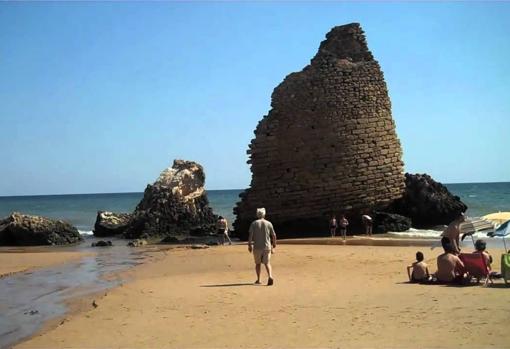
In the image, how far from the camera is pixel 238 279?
10320 mm

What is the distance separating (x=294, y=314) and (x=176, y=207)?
20.0 meters

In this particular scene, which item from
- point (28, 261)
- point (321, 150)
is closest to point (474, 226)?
point (321, 150)

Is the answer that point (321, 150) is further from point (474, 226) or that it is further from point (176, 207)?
point (474, 226)

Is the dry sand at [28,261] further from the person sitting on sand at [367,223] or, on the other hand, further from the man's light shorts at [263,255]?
the person sitting on sand at [367,223]

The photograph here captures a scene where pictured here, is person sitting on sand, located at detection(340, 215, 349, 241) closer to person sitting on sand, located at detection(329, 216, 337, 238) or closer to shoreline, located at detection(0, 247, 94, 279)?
person sitting on sand, located at detection(329, 216, 337, 238)

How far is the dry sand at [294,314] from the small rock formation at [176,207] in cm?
1471

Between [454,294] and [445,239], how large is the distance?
1.90 meters

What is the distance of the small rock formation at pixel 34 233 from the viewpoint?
936 inches

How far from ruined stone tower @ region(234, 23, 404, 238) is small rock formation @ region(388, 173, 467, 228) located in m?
1.32

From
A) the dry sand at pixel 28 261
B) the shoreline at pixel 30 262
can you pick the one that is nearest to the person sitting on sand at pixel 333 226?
the shoreline at pixel 30 262

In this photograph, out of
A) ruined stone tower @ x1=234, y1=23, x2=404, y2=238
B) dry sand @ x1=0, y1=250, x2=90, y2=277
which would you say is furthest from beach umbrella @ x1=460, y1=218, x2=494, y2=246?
dry sand @ x1=0, y1=250, x2=90, y2=277

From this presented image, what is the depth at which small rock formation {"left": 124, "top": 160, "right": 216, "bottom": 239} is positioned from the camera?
83.4 feet

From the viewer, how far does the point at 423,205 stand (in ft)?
70.7

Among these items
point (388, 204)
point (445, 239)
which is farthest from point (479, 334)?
point (388, 204)
